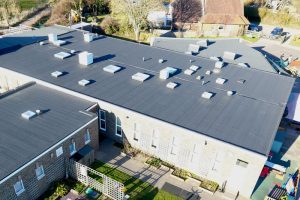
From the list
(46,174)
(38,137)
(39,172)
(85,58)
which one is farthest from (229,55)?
(39,172)

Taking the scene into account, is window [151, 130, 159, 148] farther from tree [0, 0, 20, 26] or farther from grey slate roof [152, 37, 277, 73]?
tree [0, 0, 20, 26]

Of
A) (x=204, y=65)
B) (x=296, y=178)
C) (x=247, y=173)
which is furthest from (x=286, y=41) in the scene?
(x=247, y=173)

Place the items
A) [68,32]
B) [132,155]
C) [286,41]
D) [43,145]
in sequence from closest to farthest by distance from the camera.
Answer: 1. [43,145]
2. [132,155]
3. [68,32]
4. [286,41]

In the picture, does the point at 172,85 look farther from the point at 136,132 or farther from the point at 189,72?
the point at 136,132

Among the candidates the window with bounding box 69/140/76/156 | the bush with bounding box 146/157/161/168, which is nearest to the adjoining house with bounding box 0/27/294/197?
the bush with bounding box 146/157/161/168

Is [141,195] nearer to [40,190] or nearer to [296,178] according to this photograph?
[40,190]
